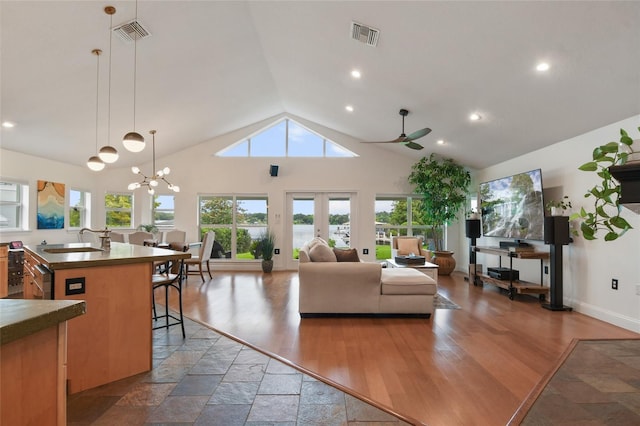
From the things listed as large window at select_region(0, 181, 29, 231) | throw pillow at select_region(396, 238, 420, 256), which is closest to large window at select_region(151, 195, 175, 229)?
large window at select_region(0, 181, 29, 231)

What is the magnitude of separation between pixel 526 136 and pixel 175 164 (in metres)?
7.06

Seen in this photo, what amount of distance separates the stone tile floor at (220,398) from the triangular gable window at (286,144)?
218 inches

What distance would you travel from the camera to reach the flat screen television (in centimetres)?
453

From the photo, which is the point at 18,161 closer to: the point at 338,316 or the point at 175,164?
the point at 175,164

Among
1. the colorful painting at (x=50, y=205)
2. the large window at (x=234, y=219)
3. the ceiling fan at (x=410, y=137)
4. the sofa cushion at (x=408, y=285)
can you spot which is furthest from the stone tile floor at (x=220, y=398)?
the large window at (x=234, y=219)

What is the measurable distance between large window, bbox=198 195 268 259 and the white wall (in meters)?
5.63

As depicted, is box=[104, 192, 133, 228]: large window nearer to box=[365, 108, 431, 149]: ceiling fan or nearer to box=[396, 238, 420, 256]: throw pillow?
box=[396, 238, 420, 256]: throw pillow

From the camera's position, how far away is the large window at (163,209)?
754 cm

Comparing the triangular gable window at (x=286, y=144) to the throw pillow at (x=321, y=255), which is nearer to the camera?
the throw pillow at (x=321, y=255)

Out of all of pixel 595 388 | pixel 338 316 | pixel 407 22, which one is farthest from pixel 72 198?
pixel 595 388

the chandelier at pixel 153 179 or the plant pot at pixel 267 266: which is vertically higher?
the chandelier at pixel 153 179

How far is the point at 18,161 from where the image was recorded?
201 inches

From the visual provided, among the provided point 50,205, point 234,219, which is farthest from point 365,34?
point 50,205

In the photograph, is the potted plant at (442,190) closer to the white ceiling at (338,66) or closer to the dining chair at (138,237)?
the white ceiling at (338,66)
